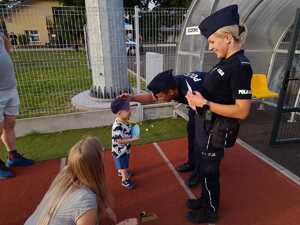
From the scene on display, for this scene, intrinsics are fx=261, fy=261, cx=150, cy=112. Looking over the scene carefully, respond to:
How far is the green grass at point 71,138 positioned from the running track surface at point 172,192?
450 mm

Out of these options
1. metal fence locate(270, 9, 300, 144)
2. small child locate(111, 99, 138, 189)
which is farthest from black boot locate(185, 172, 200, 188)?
metal fence locate(270, 9, 300, 144)

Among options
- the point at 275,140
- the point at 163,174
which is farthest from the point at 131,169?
the point at 275,140

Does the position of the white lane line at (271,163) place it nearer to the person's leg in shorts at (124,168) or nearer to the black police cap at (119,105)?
the person's leg in shorts at (124,168)

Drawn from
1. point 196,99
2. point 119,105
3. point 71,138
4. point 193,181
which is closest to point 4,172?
point 71,138

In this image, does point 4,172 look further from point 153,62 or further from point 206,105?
point 153,62

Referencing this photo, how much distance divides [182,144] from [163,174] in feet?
3.67

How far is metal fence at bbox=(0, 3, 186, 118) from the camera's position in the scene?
519cm

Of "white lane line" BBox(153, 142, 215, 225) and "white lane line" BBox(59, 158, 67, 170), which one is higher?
"white lane line" BBox(153, 142, 215, 225)

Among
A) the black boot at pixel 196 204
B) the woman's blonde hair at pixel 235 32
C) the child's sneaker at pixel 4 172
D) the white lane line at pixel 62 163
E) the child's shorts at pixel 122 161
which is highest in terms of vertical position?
the woman's blonde hair at pixel 235 32

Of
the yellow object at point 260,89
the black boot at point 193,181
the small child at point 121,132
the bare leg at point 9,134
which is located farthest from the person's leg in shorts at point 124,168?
the yellow object at point 260,89

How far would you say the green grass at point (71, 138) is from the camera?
468 cm

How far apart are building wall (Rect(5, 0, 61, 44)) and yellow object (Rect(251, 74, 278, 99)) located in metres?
4.59

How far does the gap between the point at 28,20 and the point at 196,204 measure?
15.6 ft

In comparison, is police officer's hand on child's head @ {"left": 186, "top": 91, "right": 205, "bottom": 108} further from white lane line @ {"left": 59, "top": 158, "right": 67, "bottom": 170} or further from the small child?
white lane line @ {"left": 59, "top": 158, "right": 67, "bottom": 170}
